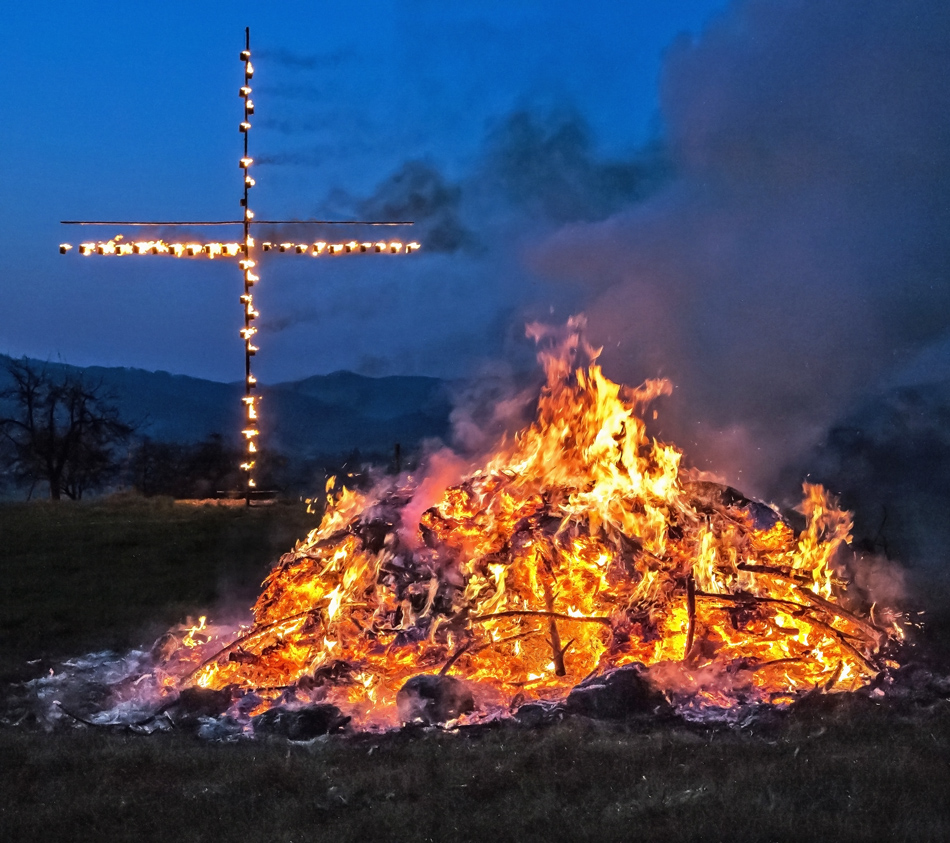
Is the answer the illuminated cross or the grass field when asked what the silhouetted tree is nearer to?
the illuminated cross

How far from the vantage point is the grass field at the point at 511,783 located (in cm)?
498

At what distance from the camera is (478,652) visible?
25.3ft

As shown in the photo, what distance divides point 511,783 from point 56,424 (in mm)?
29872

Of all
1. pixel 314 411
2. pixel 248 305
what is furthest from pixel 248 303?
pixel 314 411

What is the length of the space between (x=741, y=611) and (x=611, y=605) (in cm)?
97

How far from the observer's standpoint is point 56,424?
32.3 m

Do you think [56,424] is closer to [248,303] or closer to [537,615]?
[248,303]

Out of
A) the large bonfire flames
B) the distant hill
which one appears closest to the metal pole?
the large bonfire flames

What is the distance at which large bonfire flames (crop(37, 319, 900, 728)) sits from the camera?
293 inches

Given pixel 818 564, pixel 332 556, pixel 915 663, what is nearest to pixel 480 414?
pixel 332 556

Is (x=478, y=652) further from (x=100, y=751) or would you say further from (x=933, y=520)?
(x=933, y=520)

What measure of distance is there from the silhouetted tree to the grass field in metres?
26.6

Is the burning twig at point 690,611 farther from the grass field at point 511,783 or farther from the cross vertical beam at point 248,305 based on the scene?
the cross vertical beam at point 248,305

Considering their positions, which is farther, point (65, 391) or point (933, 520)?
point (65, 391)
